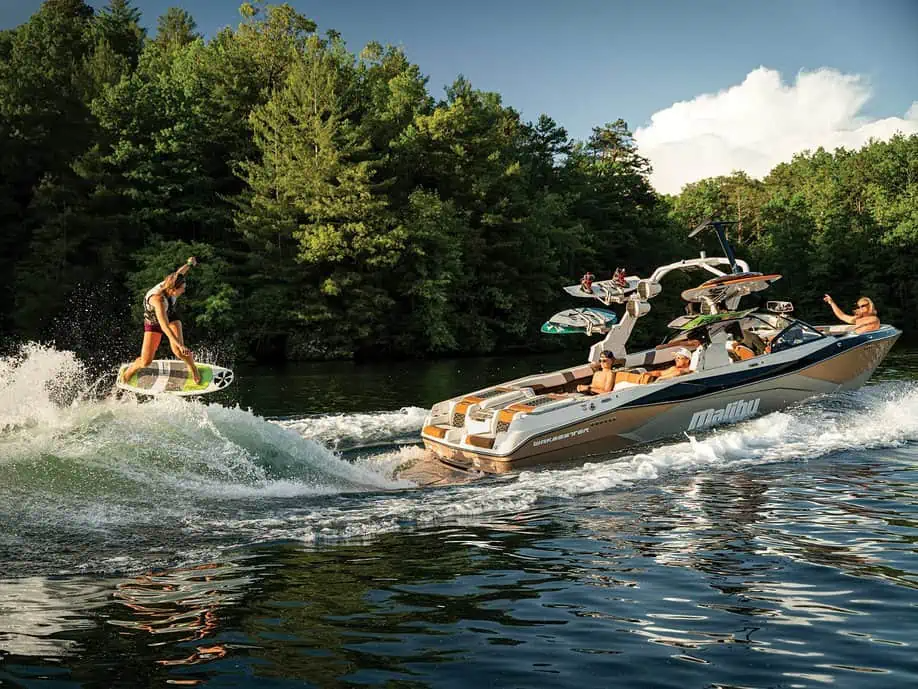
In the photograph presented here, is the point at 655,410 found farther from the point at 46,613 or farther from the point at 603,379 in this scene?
the point at 46,613

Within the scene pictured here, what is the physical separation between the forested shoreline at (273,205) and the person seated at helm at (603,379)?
24477 mm

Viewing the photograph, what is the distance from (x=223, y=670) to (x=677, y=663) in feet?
9.44

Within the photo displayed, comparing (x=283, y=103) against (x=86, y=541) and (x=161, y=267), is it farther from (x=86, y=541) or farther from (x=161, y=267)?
(x=86, y=541)

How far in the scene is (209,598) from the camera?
6.95 metres

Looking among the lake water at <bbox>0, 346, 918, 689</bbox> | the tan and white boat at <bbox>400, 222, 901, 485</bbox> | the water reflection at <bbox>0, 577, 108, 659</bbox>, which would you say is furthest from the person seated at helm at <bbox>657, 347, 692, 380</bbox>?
the water reflection at <bbox>0, 577, 108, 659</bbox>

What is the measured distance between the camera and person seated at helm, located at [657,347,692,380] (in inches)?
612

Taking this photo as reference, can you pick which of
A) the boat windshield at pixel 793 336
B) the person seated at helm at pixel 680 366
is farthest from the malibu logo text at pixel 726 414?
the boat windshield at pixel 793 336

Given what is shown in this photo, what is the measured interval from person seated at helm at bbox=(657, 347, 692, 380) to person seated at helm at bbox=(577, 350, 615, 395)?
2.79 ft

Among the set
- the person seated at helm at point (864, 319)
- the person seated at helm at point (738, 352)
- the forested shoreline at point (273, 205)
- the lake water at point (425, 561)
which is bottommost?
the lake water at point (425, 561)

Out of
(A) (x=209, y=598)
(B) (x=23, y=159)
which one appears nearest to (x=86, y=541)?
(A) (x=209, y=598)

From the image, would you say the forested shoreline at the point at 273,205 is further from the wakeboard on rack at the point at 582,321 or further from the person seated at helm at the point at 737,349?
the person seated at helm at the point at 737,349

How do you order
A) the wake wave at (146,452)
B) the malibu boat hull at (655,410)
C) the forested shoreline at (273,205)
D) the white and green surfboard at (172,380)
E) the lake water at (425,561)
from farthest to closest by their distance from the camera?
1. the forested shoreline at (273,205)
2. the white and green surfboard at (172,380)
3. the malibu boat hull at (655,410)
4. the wake wave at (146,452)
5. the lake water at (425,561)

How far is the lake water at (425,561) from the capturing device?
5781 millimetres

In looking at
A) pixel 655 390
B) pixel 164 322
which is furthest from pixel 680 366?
pixel 164 322
